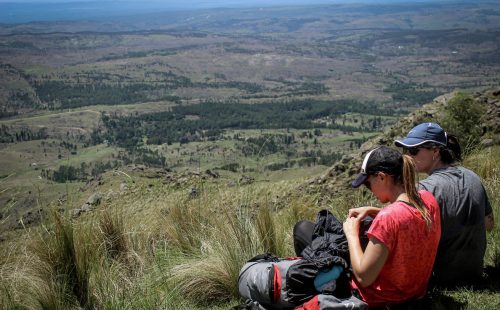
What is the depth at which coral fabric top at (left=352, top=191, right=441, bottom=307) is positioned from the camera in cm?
363

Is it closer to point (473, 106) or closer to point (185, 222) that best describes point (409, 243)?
point (185, 222)

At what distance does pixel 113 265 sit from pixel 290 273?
2210mm

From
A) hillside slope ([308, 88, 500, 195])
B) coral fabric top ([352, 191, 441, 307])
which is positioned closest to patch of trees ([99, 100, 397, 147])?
hillside slope ([308, 88, 500, 195])

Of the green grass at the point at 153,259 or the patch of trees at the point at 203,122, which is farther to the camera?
the patch of trees at the point at 203,122

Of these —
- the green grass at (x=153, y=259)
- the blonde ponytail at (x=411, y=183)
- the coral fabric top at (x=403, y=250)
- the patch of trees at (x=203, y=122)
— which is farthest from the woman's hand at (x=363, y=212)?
the patch of trees at (x=203, y=122)

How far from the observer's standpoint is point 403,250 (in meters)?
3.80

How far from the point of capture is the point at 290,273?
13.0 feet

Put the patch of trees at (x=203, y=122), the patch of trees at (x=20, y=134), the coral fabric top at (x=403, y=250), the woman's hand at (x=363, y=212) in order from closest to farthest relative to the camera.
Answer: the coral fabric top at (x=403, y=250), the woman's hand at (x=363, y=212), the patch of trees at (x=20, y=134), the patch of trees at (x=203, y=122)

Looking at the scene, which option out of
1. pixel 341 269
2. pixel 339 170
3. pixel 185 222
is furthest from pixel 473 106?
pixel 341 269

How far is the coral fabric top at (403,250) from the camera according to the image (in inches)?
143

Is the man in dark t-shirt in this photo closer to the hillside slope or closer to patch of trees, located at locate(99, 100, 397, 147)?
the hillside slope

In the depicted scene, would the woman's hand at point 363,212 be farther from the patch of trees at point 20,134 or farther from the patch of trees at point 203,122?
the patch of trees at point 20,134

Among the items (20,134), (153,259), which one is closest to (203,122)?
(20,134)

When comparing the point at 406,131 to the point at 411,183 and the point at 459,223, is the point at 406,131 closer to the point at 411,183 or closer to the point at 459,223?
the point at 459,223
